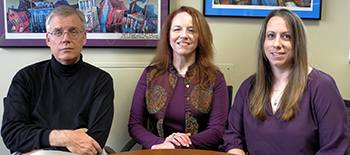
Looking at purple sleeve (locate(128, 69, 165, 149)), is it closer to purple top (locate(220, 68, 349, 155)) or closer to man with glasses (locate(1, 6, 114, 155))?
man with glasses (locate(1, 6, 114, 155))

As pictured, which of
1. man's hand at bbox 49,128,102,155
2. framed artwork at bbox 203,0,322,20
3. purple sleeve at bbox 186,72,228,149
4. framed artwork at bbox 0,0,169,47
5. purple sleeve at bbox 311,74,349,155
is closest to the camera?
purple sleeve at bbox 311,74,349,155

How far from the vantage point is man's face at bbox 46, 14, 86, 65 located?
1.61m

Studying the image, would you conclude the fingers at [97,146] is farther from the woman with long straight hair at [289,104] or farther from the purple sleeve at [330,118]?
the purple sleeve at [330,118]

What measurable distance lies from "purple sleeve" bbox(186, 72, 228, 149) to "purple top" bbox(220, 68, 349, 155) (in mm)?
254

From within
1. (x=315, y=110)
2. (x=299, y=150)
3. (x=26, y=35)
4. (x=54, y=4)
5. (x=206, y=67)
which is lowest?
(x=299, y=150)

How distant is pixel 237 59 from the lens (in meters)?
2.33

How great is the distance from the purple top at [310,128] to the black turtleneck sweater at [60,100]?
2.47 ft

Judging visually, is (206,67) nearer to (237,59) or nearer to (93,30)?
(237,59)

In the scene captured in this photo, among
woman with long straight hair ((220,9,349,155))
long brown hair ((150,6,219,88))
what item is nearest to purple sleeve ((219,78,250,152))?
woman with long straight hair ((220,9,349,155))

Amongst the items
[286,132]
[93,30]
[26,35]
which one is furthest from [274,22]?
[26,35]

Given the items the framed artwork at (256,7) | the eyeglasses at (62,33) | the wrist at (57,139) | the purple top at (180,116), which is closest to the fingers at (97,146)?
the wrist at (57,139)

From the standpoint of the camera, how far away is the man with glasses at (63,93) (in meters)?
1.55

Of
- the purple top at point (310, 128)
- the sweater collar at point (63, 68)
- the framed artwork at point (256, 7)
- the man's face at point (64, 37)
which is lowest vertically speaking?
the purple top at point (310, 128)

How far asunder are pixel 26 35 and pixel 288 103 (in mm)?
1838
